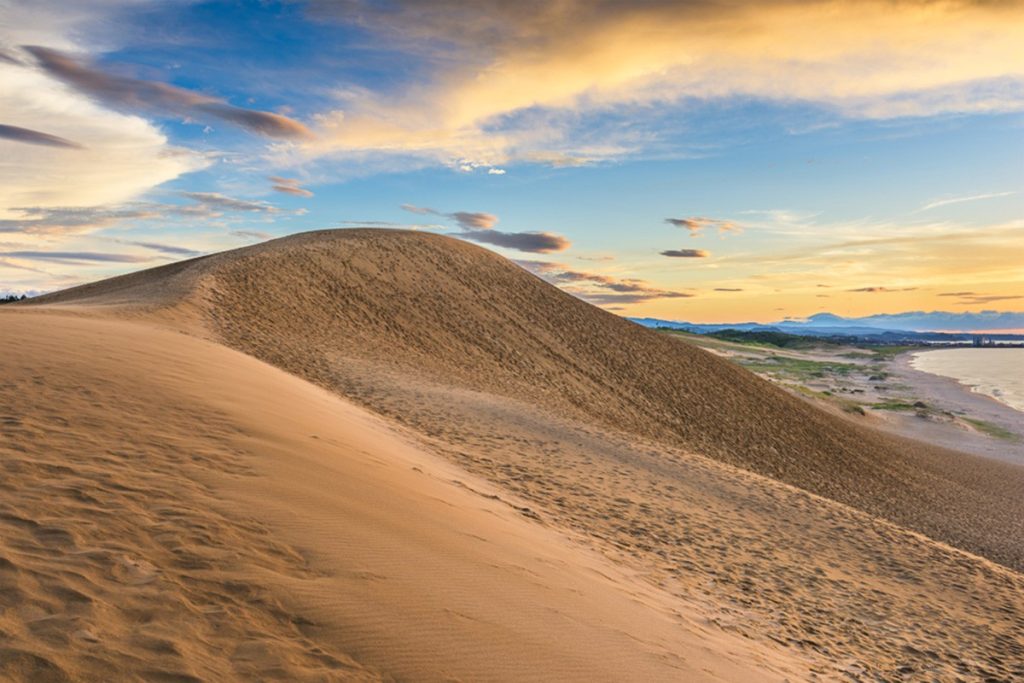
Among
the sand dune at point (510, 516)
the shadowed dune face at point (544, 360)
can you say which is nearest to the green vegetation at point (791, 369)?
the shadowed dune face at point (544, 360)

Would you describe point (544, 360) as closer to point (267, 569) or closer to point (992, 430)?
point (267, 569)

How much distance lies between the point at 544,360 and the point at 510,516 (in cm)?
2397

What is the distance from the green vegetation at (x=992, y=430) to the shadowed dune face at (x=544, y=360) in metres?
13.2

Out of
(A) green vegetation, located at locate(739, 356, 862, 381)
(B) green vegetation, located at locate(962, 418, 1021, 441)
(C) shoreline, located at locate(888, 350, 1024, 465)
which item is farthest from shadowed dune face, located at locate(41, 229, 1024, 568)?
(A) green vegetation, located at locate(739, 356, 862, 381)

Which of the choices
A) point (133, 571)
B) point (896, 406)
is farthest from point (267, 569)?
point (896, 406)

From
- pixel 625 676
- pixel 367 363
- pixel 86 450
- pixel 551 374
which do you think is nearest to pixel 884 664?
pixel 625 676

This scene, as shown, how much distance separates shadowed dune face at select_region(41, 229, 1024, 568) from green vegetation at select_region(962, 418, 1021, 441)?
1315 cm

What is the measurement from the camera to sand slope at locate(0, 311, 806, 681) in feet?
14.3

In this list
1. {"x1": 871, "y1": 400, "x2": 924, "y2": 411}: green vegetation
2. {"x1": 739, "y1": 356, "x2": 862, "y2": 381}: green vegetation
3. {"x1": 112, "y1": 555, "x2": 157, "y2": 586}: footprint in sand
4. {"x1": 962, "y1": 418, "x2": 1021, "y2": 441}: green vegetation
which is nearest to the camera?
{"x1": 112, "y1": 555, "x2": 157, "y2": 586}: footprint in sand

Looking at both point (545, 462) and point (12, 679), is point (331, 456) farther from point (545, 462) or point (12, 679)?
point (545, 462)

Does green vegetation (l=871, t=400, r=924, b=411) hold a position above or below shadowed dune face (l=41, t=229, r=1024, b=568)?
below

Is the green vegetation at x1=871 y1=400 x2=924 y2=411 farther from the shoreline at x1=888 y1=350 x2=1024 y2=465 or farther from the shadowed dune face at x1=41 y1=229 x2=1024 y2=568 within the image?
the shadowed dune face at x1=41 y1=229 x2=1024 y2=568

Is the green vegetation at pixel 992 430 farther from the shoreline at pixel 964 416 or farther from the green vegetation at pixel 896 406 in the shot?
the green vegetation at pixel 896 406

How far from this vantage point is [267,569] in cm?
536
